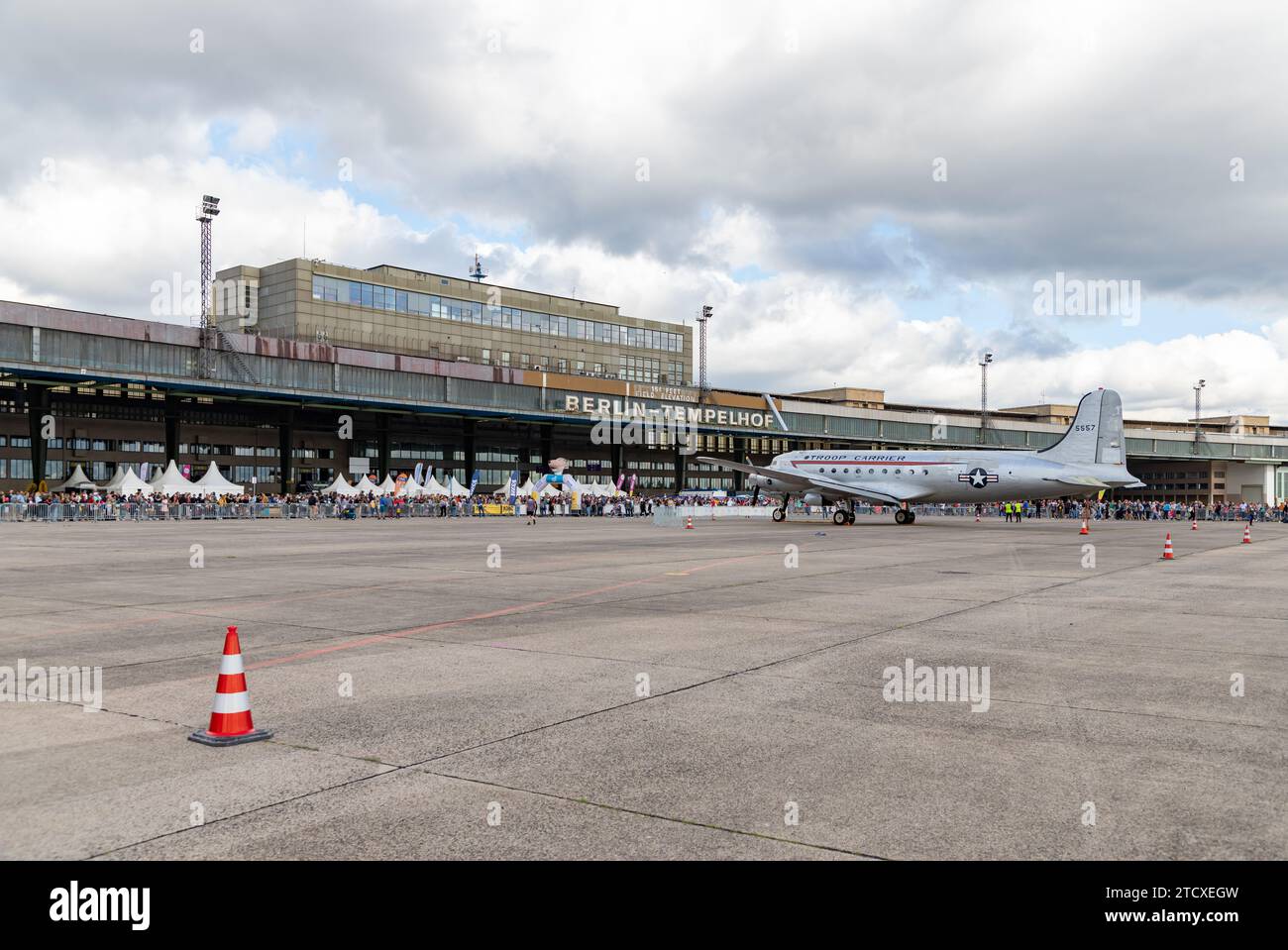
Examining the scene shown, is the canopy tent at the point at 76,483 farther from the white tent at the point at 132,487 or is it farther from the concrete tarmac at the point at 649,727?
the concrete tarmac at the point at 649,727

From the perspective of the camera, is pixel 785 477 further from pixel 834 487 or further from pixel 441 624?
pixel 441 624

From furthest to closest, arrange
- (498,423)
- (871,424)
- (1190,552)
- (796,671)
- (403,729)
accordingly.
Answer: (871,424)
(498,423)
(1190,552)
(796,671)
(403,729)

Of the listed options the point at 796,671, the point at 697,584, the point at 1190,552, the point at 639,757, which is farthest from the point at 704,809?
the point at 1190,552

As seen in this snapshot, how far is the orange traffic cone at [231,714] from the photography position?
6902 millimetres

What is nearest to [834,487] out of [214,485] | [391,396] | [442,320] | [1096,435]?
[1096,435]

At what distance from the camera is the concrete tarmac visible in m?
5.09

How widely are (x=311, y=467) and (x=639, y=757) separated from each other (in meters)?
89.2

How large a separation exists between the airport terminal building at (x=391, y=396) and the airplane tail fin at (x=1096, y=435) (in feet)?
191

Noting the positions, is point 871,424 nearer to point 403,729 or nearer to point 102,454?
point 102,454

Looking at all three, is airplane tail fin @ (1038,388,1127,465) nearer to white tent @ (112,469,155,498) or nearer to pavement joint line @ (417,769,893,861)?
pavement joint line @ (417,769,893,861)

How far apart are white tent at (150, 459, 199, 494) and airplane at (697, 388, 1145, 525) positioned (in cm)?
3251

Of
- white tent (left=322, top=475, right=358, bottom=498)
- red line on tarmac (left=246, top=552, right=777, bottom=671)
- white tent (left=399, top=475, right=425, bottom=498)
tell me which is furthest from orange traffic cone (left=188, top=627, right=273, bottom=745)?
white tent (left=322, top=475, right=358, bottom=498)

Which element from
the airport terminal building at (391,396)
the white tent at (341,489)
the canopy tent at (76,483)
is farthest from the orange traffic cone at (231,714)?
the airport terminal building at (391,396)
